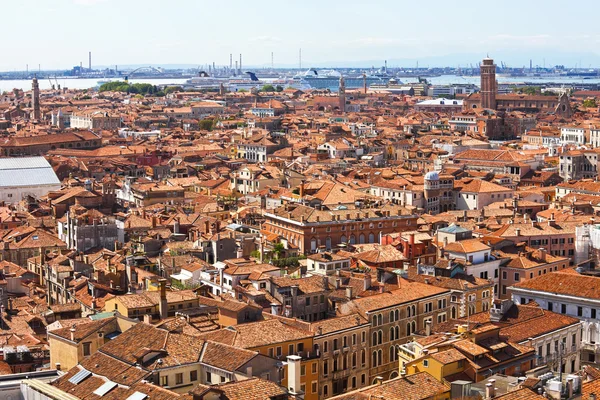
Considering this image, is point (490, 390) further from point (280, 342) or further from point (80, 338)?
point (80, 338)

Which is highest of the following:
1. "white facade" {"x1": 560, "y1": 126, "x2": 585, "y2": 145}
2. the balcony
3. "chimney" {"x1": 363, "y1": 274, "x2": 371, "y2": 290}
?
"chimney" {"x1": 363, "y1": 274, "x2": 371, "y2": 290}

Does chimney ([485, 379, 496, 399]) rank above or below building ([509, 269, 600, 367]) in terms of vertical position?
above

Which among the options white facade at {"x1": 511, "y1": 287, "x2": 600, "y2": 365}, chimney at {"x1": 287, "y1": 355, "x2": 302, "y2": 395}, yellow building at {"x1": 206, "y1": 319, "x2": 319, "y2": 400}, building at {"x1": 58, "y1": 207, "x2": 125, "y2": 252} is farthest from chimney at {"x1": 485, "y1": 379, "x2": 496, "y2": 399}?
building at {"x1": 58, "y1": 207, "x2": 125, "y2": 252}

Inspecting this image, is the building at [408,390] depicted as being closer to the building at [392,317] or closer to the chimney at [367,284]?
the building at [392,317]

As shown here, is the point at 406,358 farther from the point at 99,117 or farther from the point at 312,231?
the point at 99,117

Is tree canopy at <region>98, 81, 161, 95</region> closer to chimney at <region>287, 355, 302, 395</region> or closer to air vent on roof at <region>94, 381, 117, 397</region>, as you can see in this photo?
chimney at <region>287, 355, 302, 395</region>

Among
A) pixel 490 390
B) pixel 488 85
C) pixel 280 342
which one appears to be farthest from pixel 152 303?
pixel 488 85
